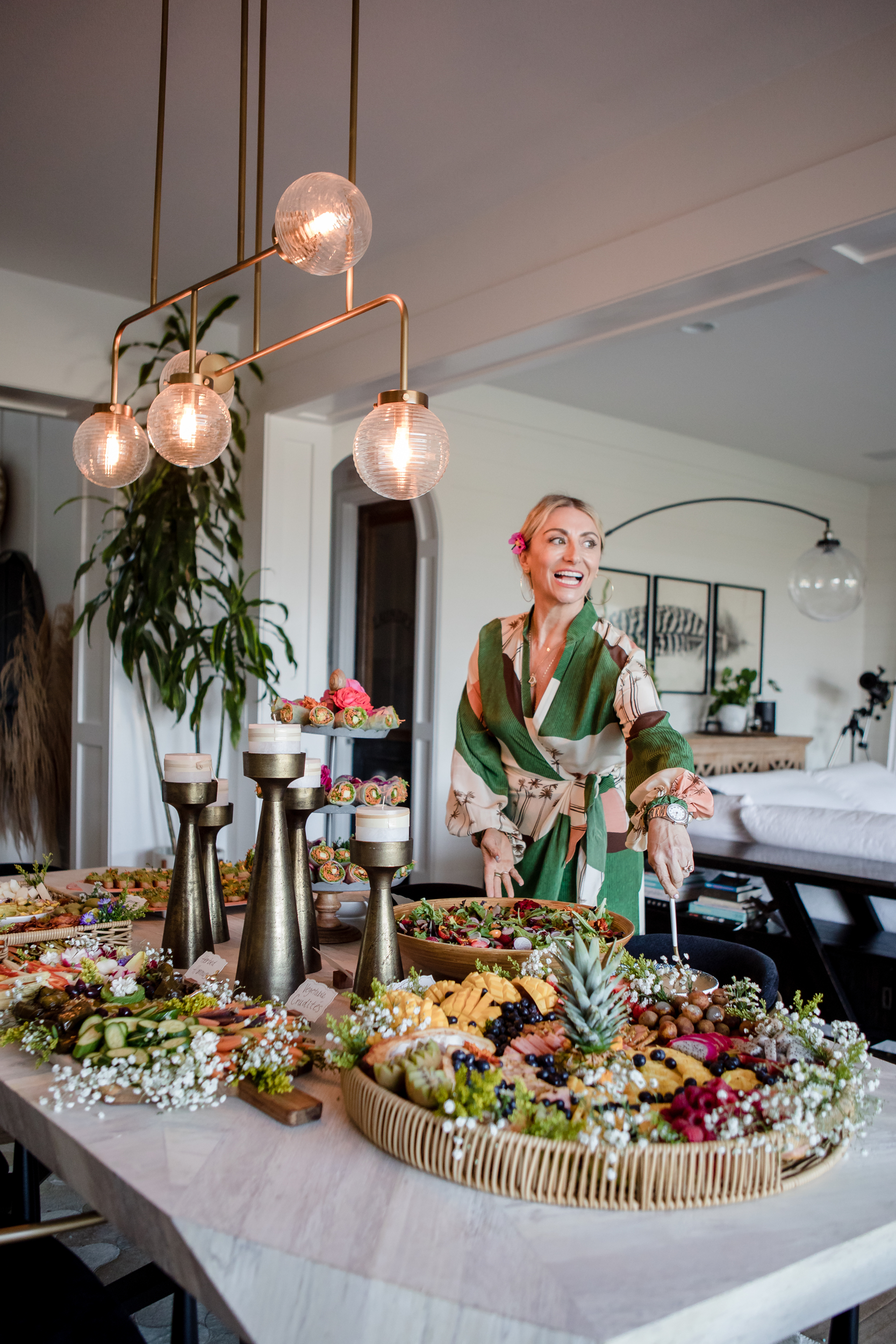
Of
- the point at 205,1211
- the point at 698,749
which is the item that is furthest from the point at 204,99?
the point at 698,749

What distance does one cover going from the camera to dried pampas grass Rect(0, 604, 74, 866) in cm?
513

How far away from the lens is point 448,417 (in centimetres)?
503

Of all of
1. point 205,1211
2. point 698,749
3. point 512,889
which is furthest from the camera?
point 698,749

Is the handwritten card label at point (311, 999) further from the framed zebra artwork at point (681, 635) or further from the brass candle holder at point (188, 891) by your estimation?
the framed zebra artwork at point (681, 635)

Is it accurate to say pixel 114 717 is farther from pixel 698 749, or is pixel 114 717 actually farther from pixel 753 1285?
pixel 753 1285

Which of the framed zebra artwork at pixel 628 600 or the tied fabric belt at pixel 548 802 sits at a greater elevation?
the framed zebra artwork at pixel 628 600

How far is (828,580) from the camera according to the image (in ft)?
17.4

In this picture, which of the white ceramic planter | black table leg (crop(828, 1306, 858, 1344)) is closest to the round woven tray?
black table leg (crop(828, 1306, 858, 1344))

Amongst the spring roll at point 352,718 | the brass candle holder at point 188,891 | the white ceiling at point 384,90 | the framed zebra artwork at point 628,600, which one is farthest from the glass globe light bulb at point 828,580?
the brass candle holder at point 188,891

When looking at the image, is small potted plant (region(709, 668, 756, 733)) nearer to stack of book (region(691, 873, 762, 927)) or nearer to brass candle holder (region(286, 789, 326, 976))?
stack of book (region(691, 873, 762, 927))

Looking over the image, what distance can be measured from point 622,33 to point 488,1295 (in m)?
2.62

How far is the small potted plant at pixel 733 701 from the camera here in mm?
6375

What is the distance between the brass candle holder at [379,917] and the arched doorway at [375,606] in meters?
3.79

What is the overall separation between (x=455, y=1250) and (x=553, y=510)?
166 cm
